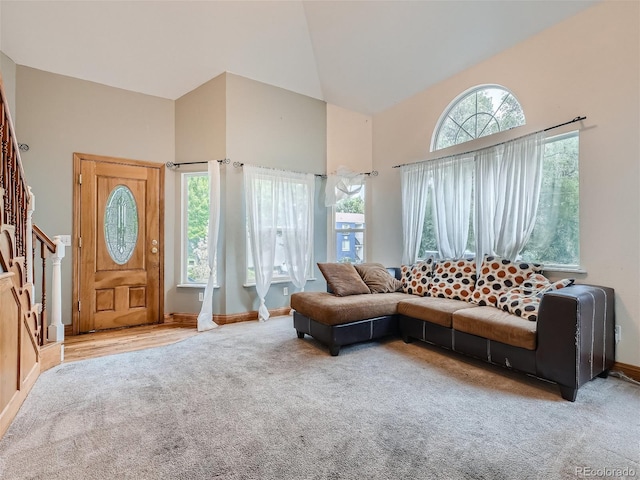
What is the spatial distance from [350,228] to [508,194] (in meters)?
2.50

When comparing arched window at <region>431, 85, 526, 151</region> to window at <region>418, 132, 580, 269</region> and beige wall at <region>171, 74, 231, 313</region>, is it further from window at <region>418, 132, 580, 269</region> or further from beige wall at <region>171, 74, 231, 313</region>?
beige wall at <region>171, 74, 231, 313</region>

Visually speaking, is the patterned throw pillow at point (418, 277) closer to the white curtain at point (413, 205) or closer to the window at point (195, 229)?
the white curtain at point (413, 205)

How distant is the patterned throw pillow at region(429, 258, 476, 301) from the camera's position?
3.53m

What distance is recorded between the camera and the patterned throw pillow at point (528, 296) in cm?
270

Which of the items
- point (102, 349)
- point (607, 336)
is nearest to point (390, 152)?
point (607, 336)

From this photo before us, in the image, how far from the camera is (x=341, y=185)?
508 cm

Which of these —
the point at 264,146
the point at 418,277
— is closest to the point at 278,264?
the point at 264,146

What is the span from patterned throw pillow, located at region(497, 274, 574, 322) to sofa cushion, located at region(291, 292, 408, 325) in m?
1.05

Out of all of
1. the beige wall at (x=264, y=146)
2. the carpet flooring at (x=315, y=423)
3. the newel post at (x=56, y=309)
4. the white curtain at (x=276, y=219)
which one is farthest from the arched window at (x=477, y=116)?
the newel post at (x=56, y=309)

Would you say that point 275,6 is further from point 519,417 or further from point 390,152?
point 519,417

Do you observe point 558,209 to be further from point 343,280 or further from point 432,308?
point 343,280

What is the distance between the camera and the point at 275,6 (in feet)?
12.4

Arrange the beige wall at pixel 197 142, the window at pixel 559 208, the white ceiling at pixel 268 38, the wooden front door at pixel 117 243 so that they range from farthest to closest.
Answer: the beige wall at pixel 197 142, the wooden front door at pixel 117 243, the white ceiling at pixel 268 38, the window at pixel 559 208

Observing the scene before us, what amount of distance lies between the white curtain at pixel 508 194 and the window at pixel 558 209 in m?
0.16
